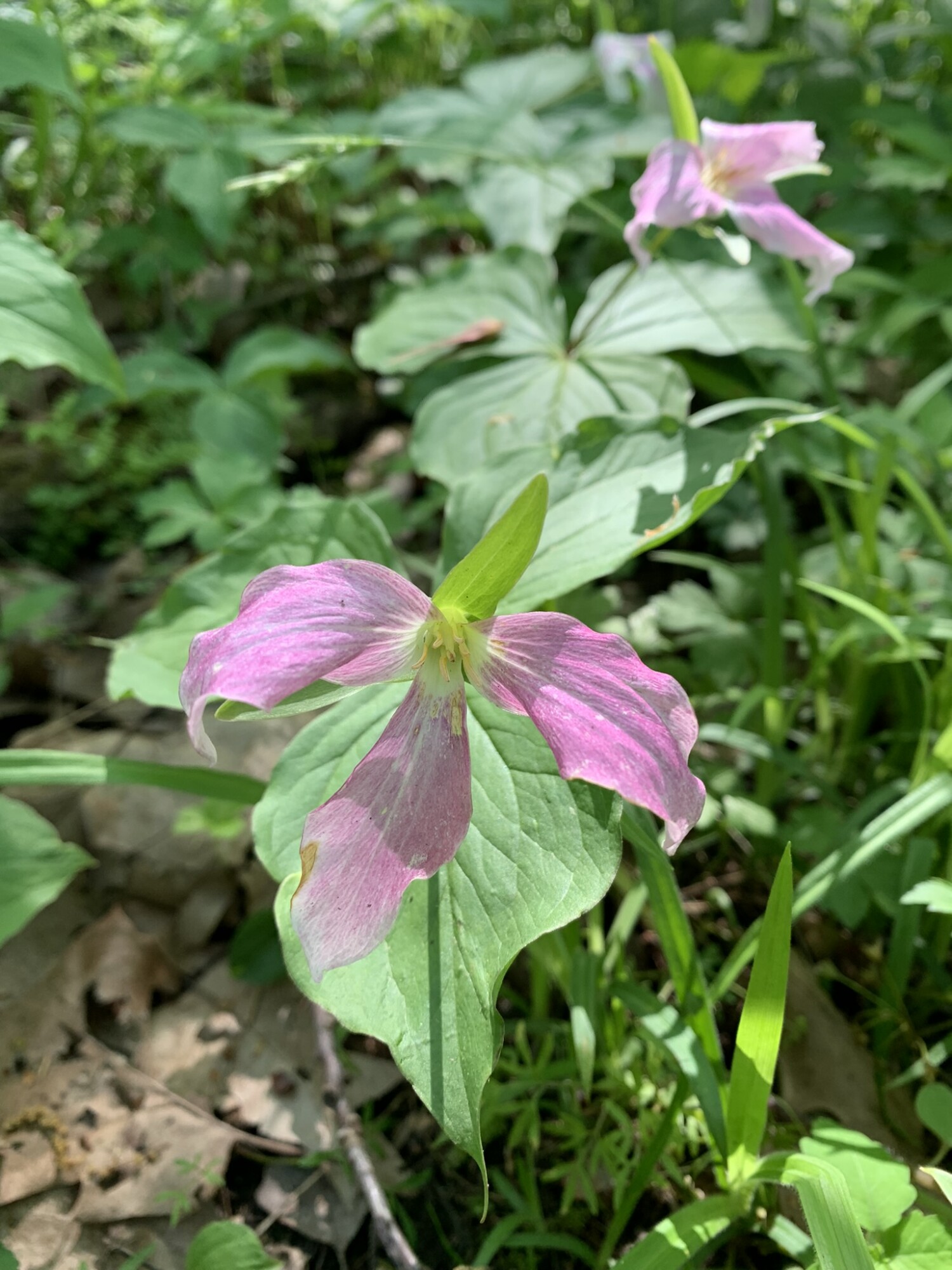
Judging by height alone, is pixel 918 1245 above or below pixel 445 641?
below

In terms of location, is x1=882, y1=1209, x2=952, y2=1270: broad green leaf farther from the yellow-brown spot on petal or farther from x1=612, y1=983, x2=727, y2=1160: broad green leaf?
the yellow-brown spot on petal

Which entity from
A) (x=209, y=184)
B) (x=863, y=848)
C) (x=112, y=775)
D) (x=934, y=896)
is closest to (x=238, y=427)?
(x=209, y=184)

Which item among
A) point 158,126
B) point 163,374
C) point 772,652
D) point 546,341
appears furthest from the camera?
point 163,374

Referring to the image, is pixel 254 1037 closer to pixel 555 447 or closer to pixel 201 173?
pixel 555 447

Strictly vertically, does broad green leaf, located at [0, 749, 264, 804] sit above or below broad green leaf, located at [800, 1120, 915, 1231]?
above

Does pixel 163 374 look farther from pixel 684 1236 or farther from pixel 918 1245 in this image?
pixel 918 1245

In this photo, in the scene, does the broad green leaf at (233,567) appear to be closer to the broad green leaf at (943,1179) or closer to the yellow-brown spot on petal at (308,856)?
the yellow-brown spot on petal at (308,856)


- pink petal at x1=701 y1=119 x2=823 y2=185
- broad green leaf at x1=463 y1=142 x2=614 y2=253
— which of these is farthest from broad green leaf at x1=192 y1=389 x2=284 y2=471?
pink petal at x1=701 y1=119 x2=823 y2=185
